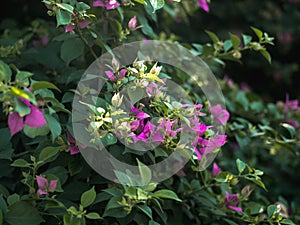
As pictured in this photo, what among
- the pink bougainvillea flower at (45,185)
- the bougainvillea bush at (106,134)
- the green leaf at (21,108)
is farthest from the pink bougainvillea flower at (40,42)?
the green leaf at (21,108)

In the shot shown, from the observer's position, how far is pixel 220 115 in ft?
4.64

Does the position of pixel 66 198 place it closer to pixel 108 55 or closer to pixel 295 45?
pixel 108 55

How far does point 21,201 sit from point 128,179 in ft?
0.75

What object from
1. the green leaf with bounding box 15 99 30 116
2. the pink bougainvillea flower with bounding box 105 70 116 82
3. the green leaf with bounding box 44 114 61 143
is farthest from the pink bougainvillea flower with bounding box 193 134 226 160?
the green leaf with bounding box 15 99 30 116

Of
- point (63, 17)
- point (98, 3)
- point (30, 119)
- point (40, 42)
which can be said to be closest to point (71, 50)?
point (98, 3)

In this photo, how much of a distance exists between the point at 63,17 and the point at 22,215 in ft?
1.38

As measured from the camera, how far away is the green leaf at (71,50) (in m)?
1.31

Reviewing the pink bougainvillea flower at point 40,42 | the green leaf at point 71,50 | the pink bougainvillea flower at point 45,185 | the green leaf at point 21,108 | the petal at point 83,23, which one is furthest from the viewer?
the pink bougainvillea flower at point 40,42

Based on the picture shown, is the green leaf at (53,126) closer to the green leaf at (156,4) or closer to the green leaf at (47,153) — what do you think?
the green leaf at (47,153)

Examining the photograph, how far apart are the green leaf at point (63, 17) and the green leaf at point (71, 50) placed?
0.26 metres

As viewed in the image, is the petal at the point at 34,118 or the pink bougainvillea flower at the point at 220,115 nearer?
the petal at the point at 34,118

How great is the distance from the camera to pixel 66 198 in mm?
1170

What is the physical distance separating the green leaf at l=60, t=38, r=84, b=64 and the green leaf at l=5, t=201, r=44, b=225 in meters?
0.43

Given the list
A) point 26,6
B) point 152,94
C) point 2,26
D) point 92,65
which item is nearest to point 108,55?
point 92,65
